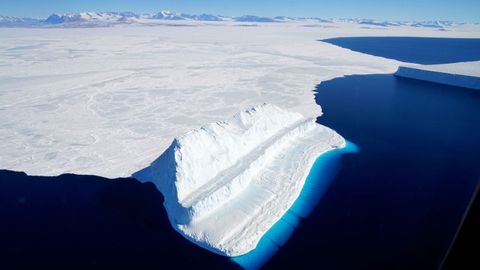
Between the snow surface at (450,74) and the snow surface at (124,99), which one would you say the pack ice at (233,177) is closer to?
the snow surface at (124,99)

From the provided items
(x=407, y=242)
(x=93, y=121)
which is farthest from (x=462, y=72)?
(x=93, y=121)

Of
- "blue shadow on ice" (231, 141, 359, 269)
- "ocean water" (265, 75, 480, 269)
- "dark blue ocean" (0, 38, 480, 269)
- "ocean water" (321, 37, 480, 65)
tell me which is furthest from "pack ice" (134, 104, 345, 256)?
"ocean water" (321, 37, 480, 65)

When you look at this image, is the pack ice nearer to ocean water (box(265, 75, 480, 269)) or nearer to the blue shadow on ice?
the blue shadow on ice

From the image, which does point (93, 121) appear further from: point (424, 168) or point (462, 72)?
point (462, 72)

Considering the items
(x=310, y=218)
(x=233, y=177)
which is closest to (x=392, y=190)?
(x=310, y=218)

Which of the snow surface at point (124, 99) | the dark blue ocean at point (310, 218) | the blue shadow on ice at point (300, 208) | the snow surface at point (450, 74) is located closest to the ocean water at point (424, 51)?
the snow surface at point (124, 99)

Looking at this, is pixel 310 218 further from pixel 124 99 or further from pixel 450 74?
pixel 450 74

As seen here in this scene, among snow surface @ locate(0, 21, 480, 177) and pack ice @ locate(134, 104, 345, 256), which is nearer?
pack ice @ locate(134, 104, 345, 256)
